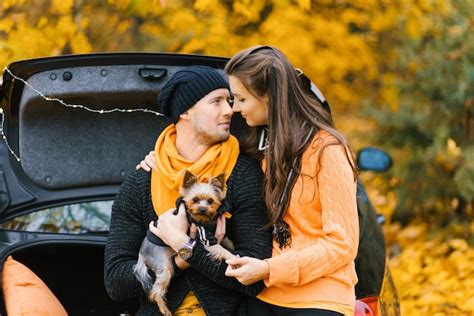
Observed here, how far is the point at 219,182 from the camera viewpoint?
298cm

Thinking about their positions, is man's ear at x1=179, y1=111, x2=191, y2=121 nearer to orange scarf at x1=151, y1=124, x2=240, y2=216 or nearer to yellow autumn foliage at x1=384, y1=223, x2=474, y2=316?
orange scarf at x1=151, y1=124, x2=240, y2=216

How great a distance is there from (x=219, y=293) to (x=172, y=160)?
0.55 meters

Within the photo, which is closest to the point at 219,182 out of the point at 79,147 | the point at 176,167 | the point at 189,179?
the point at 189,179

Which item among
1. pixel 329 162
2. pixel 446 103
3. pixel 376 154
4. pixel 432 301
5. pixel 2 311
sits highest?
pixel 329 162

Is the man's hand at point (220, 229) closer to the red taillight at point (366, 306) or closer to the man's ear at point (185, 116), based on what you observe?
the man's ear at point (185, 116)

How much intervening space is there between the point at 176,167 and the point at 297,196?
19.7 inches

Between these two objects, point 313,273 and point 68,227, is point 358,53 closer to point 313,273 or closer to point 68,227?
point 68,227

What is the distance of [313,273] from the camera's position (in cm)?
285

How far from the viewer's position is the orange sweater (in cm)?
285

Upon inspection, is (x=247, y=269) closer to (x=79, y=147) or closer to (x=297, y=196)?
(x=297, y=196)

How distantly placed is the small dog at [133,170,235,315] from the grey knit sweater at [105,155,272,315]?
43mm

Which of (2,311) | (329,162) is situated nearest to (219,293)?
(329,162)

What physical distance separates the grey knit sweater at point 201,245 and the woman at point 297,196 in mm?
96

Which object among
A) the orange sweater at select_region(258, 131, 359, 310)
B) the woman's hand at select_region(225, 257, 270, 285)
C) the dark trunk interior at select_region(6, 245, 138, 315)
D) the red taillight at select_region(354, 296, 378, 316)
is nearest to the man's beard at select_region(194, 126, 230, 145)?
the orange sweater at select_region(258, 131, 359, 310)
